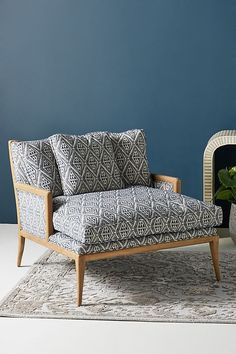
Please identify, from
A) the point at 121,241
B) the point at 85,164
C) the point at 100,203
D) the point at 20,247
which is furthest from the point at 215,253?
the point at 20,247

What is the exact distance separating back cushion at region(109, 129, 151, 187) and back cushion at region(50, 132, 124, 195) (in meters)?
0.09

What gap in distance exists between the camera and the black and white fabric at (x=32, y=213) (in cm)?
416

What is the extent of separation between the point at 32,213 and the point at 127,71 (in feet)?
5.29

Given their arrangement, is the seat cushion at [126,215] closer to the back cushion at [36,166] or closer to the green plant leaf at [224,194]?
the back cushion at [36,166]

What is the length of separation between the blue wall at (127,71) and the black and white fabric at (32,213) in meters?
1.28

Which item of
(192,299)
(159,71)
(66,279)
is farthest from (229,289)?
(159,71)

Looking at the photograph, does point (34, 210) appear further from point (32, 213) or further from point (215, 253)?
point (215, 253)

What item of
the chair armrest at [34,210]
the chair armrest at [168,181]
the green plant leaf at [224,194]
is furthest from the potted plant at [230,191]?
the chair armrest at [34,210]

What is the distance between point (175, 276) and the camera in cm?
425

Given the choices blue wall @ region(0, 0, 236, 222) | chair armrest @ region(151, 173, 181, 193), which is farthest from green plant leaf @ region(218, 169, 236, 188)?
blue wall @ region(0, 0, 236, 222)

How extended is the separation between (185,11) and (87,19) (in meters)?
A: 0.70

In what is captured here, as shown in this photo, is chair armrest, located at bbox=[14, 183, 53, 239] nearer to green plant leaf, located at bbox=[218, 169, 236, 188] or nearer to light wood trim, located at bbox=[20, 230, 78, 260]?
light wood trim, located at bbox=[20, 230, 78, 260]

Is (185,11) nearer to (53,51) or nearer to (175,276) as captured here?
(53,51)

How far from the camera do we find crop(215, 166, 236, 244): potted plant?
4.84 metres
